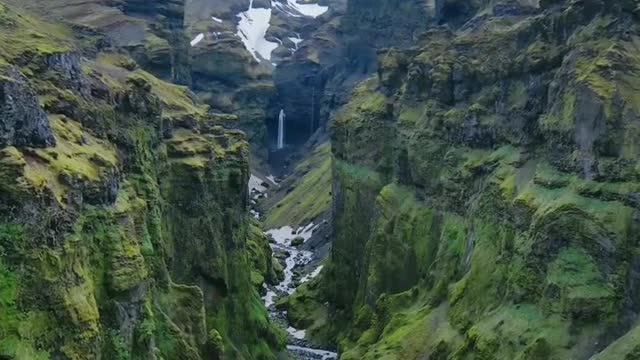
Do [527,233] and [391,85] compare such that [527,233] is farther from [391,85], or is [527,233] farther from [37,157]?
[391,85]

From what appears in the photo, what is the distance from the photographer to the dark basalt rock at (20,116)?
4347cm

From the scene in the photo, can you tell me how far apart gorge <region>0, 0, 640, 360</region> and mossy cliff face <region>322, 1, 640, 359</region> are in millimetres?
212

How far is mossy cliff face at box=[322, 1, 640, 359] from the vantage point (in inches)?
2379

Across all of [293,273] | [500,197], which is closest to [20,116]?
[500,197]

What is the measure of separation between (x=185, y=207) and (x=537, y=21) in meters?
40.9

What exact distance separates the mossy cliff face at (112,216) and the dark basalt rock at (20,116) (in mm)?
96

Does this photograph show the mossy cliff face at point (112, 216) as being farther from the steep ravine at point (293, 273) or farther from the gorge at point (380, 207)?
the steep ravine at point (293, 273)

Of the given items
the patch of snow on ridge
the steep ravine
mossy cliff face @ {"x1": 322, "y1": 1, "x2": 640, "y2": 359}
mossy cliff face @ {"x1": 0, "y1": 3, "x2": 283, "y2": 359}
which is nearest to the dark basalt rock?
mossy cliff face @ {"x1": 0, "y1": 3, "x2": 283, "y2": 359}

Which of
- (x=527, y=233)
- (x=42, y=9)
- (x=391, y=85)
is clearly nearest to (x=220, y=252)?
(x=527, y=233)

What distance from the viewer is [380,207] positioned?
104 metres

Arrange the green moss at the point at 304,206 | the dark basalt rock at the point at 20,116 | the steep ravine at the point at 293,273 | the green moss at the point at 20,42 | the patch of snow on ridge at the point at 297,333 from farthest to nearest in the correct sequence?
the green moss at the point at 304,206 < the patch of snow on ridge at the point at 297,333 < the steep ravine at the point at 293,273 < the green moss at the point at 20,42 < the dark basalt rock at the point at 20,116

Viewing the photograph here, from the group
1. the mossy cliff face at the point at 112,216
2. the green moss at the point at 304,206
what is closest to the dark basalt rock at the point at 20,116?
the mossy cliff face at the point at 112,216

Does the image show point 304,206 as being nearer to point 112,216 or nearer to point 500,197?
point 500,197

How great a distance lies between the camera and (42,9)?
141 m
